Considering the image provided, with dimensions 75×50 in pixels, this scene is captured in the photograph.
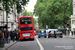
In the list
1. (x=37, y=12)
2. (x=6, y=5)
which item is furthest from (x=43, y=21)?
(x=6, y=5)

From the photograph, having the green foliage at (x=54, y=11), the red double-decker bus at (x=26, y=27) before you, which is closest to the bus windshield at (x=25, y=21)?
the red double-decker bus at (x=26, y=27)

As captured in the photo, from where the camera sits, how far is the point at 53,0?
68.7 meters

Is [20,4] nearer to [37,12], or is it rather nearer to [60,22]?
[60,22]

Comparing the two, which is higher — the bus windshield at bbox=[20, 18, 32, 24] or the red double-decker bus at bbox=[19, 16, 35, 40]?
the bus windshield at bbox=[20, 18, 32, 24]

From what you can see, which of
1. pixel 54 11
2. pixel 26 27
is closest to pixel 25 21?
pixel 26 27

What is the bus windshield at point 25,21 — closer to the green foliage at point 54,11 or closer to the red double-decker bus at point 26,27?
the red double-decker bus at point 26,27

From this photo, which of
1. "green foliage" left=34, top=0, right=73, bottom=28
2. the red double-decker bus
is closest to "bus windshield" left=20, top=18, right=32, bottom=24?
the red double-decker bus

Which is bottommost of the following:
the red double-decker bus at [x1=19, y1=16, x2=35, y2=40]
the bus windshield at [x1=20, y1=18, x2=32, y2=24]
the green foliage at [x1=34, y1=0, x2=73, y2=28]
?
the red double-decker bus at [x1=19, y1=16, x2=35, y2=40]

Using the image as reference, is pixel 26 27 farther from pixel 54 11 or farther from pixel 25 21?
pixel 54 11

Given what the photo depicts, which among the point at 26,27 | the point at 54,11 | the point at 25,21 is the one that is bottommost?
the point at 26,27

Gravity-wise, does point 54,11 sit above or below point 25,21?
above

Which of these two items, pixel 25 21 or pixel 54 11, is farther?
pixel 54 11

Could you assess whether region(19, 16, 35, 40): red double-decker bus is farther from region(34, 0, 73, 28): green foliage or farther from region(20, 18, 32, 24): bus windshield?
region(34, 0, 73, 28): green foliage

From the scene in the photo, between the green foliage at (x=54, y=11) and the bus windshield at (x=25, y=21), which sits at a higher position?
the green foliage at (x=54, y=11)
